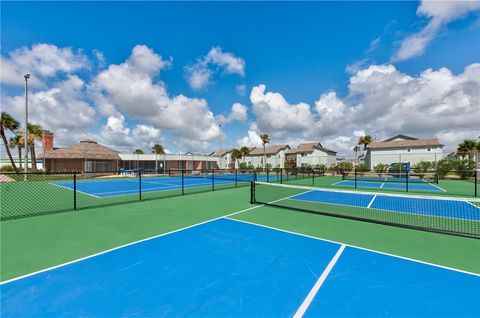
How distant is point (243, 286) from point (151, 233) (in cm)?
363

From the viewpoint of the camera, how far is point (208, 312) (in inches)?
117

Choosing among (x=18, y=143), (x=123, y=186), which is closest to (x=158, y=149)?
(x=18, y=143)

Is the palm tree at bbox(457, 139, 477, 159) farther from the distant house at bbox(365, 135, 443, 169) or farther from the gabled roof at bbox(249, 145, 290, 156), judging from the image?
the gabled roof at bbox(249, 145, 290, 156)

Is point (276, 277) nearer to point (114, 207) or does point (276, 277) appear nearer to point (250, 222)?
point (250, 222)

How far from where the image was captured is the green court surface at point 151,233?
4547mm

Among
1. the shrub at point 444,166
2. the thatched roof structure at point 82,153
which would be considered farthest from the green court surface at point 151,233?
the shrub at point 444,166

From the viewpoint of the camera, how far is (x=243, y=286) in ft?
11.7

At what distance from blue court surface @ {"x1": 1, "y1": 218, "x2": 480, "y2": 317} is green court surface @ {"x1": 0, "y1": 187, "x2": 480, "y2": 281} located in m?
0.57

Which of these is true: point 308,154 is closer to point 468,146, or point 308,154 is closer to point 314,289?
point 468,146

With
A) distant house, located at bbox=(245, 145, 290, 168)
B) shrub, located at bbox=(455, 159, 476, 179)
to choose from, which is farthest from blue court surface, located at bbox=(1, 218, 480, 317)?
distant house, located at bbox=(245, 145, 290, 168)

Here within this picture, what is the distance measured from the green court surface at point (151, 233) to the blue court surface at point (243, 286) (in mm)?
574

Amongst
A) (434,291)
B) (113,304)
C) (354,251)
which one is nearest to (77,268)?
(113,304)

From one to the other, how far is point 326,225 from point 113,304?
6092mm

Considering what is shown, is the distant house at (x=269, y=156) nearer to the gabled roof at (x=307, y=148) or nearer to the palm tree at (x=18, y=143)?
the gabled roof at (x=307, y=148)
